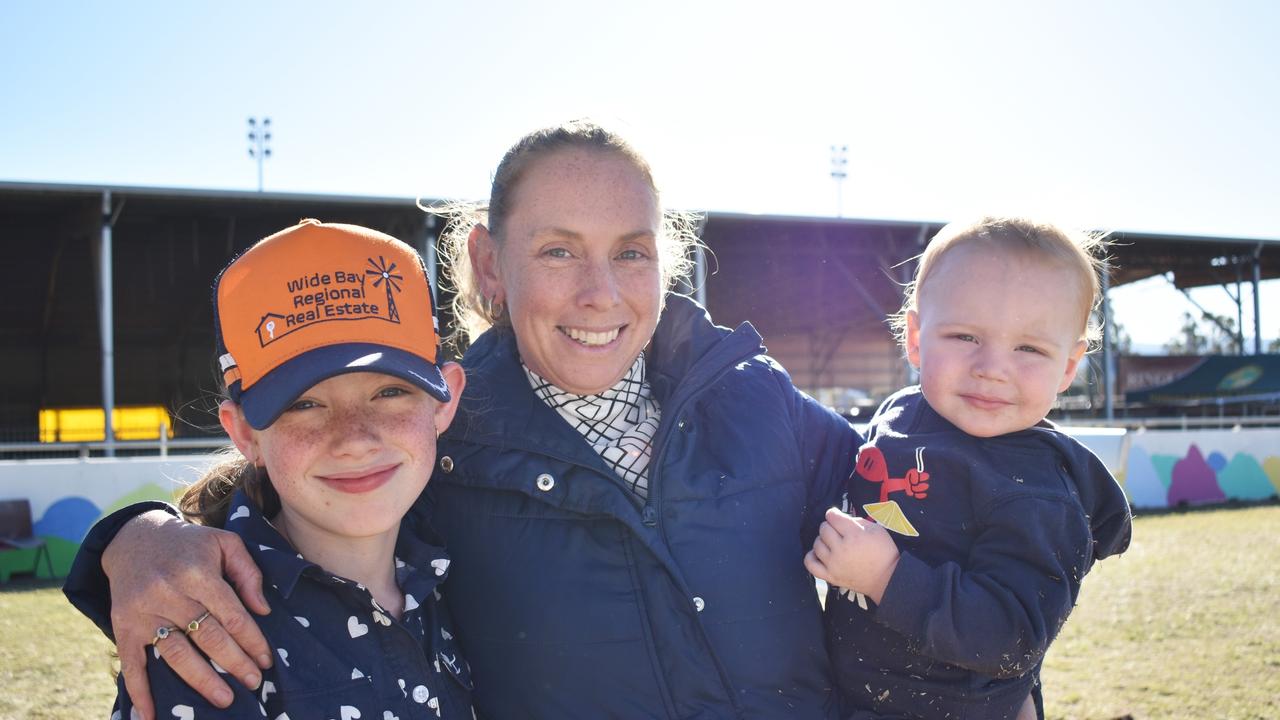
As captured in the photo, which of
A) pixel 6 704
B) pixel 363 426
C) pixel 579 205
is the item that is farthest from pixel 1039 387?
pixel 6 704

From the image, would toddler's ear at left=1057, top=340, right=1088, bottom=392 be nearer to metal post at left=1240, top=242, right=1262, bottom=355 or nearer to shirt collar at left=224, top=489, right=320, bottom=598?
shirt collar at left=224, top=489, right=320, bottom=598

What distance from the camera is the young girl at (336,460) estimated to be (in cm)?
146

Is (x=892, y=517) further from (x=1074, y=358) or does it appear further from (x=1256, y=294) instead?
(x=1256, y=294)

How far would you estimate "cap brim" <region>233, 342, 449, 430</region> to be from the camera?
4.84 feet

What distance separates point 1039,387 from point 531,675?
1.16m

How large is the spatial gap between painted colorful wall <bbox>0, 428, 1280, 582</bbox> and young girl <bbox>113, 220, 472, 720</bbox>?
435 mm

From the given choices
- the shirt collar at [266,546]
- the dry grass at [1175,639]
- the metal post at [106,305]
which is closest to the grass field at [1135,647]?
the dry grass at [1175,639]

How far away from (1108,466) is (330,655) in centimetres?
352

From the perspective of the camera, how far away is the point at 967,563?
1.81 meters

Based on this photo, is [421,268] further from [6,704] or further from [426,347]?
[6,704]

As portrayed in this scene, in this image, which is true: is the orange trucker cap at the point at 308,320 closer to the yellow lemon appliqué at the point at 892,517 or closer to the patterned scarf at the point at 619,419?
the patterned scarf at the point at 619,419

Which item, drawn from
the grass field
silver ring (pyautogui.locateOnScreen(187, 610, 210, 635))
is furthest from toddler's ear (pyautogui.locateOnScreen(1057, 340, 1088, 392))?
the grass field

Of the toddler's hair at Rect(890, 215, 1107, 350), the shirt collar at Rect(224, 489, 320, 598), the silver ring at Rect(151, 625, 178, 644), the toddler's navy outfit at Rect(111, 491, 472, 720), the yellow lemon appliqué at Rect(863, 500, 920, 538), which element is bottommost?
the toddler's navy outfit at Rect(111, 491, 472, 720)

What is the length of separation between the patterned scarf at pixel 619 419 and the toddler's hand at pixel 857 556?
396mm
